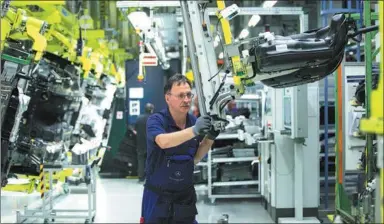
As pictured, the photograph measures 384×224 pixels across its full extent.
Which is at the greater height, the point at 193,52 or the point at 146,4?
the point at 146,4

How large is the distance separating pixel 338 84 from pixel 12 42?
353cm

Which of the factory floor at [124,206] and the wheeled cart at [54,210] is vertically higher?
the wheeled cart at [54,210]

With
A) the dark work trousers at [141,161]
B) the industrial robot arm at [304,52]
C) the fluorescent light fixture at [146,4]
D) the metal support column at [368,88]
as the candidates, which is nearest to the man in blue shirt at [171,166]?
the industrial robot arm at [304,52]

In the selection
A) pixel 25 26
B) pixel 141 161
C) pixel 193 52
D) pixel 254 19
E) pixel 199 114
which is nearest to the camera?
pixel 193 52

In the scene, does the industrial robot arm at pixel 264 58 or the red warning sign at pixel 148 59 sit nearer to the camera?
the industrial robot arm at pixel 264 58

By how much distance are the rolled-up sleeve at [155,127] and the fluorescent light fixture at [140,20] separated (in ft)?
10.1

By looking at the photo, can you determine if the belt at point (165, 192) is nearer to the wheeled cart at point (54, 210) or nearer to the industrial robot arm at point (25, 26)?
the industrial robot arm at point (25, 26)

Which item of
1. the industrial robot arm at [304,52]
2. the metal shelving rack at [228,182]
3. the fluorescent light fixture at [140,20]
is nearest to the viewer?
the industrial robot arm at [304,52]

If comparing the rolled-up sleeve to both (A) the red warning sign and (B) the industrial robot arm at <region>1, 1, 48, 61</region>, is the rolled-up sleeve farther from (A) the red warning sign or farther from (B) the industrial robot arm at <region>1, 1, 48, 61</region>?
(A) the red warning sign

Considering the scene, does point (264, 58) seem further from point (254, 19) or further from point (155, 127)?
point (254, 19)

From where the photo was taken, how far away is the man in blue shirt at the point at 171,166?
11.5 feet

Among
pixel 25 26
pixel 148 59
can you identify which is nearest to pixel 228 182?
pixel 148 59

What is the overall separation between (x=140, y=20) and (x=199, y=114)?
2.01 metres

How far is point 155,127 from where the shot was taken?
136 inches
